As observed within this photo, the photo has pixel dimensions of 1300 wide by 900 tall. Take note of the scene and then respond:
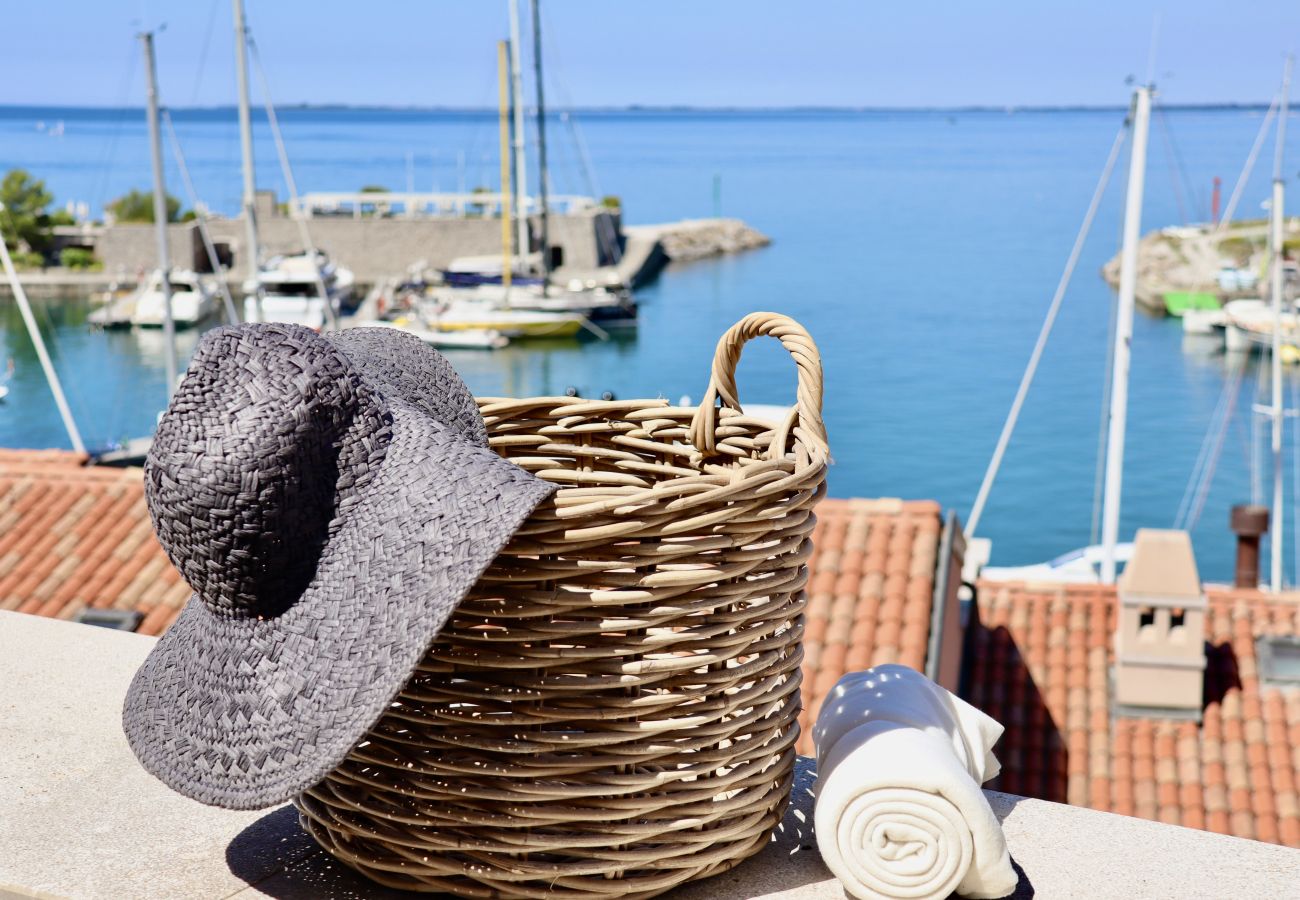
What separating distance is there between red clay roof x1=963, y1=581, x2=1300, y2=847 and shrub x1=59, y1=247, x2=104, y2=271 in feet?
129

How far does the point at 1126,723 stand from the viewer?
7738mm

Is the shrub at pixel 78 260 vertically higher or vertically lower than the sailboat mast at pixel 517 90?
lower

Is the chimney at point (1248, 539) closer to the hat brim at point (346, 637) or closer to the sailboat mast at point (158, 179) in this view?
the hat brim at point (346, 637)

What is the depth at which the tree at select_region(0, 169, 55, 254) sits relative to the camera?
140 ft

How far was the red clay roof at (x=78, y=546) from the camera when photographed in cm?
721

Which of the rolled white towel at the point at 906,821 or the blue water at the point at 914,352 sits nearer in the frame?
the rolled white towel at the point at 906,821

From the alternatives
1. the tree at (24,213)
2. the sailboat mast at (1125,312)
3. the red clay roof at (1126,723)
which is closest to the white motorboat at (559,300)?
the tree at (24,213)

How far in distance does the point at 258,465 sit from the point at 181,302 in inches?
1444

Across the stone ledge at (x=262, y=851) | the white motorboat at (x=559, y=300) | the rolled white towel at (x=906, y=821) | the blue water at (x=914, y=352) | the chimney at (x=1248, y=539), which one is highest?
the rolled white towel at (x=906, y=821)

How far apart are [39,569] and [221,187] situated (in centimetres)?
8106

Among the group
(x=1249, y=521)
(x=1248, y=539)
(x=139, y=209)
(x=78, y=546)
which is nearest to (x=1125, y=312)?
(x=1248, y=539)

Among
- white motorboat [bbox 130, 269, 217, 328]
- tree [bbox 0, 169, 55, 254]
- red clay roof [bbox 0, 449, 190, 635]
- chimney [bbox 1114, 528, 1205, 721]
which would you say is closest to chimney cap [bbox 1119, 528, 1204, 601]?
chimney [bbox 1114, 528, 1205, 721]

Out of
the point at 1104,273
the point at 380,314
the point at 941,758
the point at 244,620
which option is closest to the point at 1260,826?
the point at 941,758

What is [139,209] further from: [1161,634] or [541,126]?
[1161,634]
